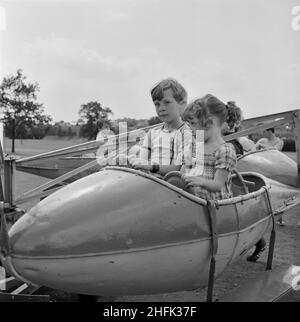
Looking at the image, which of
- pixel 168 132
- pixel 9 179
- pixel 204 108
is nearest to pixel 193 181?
pixel 204 108

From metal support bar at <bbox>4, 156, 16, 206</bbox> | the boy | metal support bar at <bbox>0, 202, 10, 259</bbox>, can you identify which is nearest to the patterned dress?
the boy

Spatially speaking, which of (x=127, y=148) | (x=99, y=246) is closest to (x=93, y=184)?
(x=99, y=246)

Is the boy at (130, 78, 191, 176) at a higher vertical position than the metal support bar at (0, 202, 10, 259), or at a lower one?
higher

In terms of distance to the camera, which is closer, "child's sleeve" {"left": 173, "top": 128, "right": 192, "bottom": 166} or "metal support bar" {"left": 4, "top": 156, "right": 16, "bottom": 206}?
"child's sleeve" {"left": 173, "top": 128, "right": 192, "bottom": 166}

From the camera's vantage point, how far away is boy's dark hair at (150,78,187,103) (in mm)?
2705

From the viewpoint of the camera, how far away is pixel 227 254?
2283 mm

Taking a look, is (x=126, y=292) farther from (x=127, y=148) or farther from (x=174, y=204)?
(x=127, y=148)

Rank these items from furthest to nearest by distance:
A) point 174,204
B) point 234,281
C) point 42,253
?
point 234,281 < point 174,204 < point 42,253

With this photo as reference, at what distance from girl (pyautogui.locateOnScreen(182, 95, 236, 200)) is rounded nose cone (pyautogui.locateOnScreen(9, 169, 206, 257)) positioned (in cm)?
45

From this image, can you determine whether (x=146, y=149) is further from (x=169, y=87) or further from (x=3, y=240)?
(x=3, y=240)

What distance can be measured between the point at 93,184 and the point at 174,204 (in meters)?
0.42

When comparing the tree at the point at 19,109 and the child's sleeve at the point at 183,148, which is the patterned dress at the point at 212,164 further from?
the tree at the point at 19,109

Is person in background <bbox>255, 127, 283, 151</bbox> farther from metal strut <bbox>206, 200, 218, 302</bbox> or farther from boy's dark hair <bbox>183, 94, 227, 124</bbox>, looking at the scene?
metal strut <bbox>206, 200, 218, 302</bbox>

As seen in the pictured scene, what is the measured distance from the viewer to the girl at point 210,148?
94.2 inches
